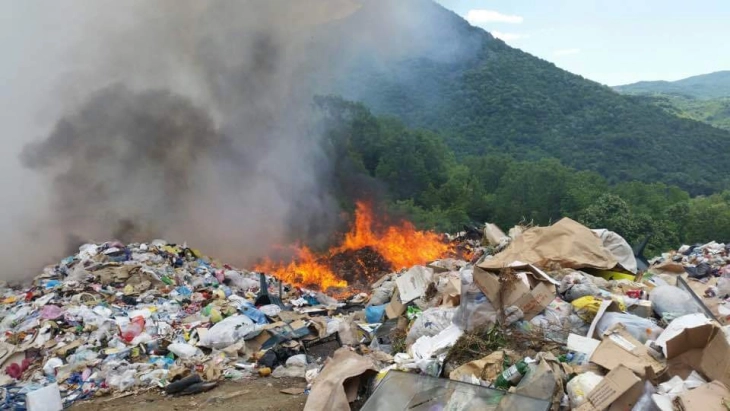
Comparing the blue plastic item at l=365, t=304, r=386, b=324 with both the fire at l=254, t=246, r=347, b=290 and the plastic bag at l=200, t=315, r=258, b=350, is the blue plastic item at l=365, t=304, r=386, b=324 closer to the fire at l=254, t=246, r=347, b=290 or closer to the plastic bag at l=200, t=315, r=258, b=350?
the plastic bag at l=200, t=315, r=258, b=350

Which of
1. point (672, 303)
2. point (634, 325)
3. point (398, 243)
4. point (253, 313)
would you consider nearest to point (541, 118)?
point (398, 243)

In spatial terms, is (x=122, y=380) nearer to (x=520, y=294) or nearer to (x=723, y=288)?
(x=520, y=294)

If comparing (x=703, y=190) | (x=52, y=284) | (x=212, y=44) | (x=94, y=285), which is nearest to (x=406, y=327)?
(x=94, y=285)

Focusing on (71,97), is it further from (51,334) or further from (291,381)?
(291,381)

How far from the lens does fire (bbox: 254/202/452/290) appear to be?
1380 cm

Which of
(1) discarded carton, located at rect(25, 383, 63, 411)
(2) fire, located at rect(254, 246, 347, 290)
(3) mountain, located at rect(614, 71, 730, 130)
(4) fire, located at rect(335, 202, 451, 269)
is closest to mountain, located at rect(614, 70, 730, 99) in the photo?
(3) mountain, located at rect(614, 71, 730, 130)

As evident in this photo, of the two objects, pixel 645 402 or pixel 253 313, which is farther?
pixel 253 313

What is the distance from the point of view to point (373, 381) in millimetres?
4031

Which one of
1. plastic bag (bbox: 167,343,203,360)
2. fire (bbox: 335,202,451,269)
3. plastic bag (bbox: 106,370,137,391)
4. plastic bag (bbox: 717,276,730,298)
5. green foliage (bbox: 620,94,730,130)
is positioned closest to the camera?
plastic bag (bbox: 106,370,137,391)

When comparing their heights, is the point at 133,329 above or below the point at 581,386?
below

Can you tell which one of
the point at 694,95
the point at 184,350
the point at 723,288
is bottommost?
the point at 184,350

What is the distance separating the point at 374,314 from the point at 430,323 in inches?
83.3

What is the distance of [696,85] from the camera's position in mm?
92188

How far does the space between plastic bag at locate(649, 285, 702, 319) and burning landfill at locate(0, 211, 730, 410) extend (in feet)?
0.04
